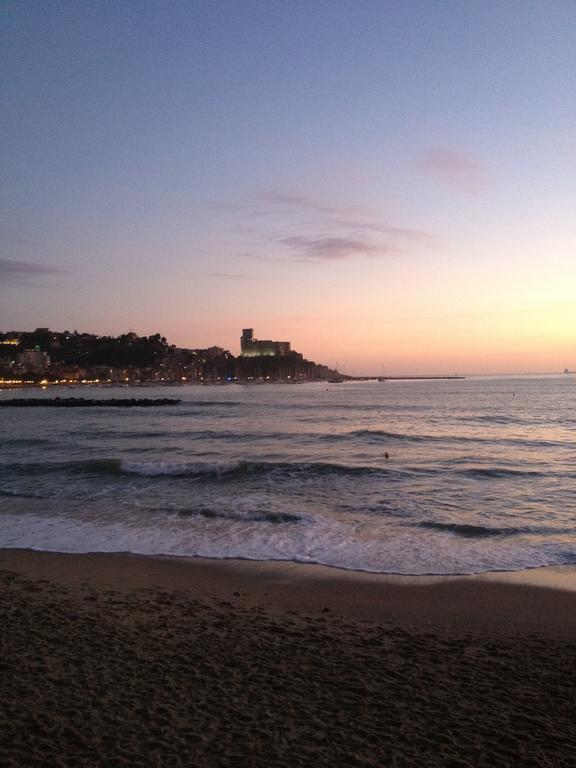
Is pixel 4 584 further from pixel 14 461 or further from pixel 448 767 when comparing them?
pixel 14 461

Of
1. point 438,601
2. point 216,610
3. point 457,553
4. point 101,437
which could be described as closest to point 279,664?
point 216,610

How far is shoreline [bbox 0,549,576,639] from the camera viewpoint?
24.2ft

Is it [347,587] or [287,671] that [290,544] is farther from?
[287,671]

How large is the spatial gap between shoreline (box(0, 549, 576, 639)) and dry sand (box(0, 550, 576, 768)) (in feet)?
0.14

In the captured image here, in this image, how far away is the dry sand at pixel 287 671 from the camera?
4.12 meters

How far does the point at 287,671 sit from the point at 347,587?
338 centimetres

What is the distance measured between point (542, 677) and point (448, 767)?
2.02m

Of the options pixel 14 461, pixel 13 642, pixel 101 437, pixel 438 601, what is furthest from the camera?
pixel 101 437

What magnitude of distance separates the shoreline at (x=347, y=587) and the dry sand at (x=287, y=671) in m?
0.04

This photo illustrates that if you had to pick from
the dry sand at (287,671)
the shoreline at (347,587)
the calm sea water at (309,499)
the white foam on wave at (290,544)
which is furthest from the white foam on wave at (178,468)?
the dry sand at (287,671)

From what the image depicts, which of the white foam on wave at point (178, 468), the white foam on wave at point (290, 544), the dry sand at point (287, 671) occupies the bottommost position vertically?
the white foam on wave at point (178, 468)

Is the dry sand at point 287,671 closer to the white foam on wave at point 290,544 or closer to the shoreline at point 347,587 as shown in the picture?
the shoreline at point 347,587

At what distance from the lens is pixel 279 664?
18.6 feet

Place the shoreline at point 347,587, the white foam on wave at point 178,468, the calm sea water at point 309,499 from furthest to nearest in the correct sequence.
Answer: the white foam on wave at point 178,468 < the calm sea water at point 309,499 < the shoreline at point 347,587
